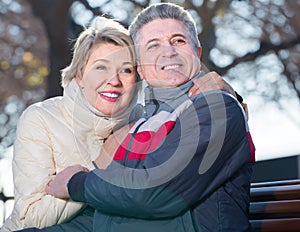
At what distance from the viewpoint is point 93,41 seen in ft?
13.6

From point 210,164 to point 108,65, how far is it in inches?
42.9

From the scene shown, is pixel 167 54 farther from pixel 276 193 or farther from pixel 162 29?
pixel 276 193

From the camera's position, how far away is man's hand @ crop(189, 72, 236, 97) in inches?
136

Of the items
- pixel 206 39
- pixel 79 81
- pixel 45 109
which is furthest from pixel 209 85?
pixel 206 39

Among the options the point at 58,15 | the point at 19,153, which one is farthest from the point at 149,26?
the point at 58,15

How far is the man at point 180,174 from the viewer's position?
3.19m

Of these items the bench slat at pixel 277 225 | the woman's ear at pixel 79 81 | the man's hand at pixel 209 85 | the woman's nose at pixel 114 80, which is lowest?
the bench slat at pixel 277 225

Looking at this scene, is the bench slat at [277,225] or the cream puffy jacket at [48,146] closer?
the bench slat at [277,225]

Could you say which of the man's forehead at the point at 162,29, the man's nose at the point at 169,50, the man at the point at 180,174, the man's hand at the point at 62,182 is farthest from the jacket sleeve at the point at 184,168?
the man's forehead at the point at 162,29

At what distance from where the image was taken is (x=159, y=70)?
373 centimetres

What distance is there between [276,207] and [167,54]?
87 cm

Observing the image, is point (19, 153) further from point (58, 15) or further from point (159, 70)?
point (58, 15)

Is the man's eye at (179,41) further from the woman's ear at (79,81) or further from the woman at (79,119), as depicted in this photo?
the woman's ear at (79,81)

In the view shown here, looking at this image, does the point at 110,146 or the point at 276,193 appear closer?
the point at 110,146
